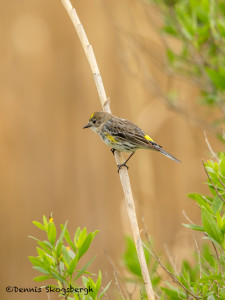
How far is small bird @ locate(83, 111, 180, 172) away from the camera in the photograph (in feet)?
15.5

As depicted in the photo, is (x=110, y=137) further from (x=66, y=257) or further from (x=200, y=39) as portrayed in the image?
(x=66, y=257)

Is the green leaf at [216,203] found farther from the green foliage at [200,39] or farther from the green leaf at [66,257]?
the green foliage at [200,39]

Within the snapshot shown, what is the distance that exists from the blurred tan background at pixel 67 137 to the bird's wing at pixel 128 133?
112 inches

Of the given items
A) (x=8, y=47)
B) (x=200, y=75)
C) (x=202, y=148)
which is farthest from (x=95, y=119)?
(x=8, y=47)

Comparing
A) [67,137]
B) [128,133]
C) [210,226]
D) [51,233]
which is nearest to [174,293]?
[210,226]

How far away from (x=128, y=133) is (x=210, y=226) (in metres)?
2.53

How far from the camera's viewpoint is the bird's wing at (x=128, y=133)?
15.6 ft

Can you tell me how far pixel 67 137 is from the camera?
26.9ft

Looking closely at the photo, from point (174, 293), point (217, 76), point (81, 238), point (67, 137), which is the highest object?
point (67, 137)

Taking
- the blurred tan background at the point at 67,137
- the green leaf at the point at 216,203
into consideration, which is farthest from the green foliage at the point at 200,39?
the blurred tan background at the point at 67,137

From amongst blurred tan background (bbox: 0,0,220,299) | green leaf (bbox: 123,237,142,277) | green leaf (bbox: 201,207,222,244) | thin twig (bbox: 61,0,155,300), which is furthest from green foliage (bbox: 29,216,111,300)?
blurred tan background (bbox: 0,0,220,299)

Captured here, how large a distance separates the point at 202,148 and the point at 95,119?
316 cm

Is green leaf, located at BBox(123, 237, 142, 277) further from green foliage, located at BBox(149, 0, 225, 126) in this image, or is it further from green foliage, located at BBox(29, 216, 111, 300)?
green foliage, located at BBox(149, 0, 225, 126)

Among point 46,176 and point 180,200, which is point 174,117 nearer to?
point 180,200
